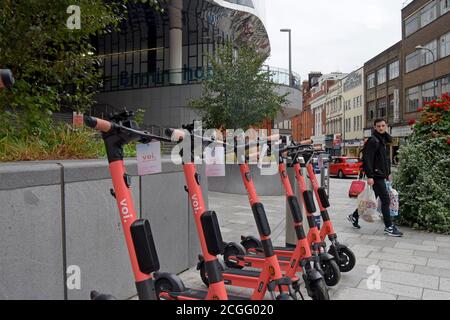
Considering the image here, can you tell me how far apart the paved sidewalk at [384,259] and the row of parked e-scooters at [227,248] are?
0.29 metres

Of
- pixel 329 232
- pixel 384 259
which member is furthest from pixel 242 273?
→ pixel 384 259

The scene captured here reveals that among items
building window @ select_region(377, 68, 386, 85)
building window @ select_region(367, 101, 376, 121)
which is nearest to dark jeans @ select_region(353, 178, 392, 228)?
building window @ select_region(377, 68, 386, 85)

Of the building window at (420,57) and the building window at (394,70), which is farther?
the building window at (394,70)

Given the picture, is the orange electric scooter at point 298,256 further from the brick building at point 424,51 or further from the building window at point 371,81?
the building window at point 371,81

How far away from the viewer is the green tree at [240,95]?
46.9ft

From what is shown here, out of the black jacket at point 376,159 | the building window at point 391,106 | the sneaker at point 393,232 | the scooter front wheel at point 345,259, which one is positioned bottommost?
the sneaker at point 393,232

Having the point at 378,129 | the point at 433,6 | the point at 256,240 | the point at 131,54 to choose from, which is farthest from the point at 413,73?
the point at 256,240

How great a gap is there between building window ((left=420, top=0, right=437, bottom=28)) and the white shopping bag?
3641 cm

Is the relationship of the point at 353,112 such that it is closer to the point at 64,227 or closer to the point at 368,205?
the point at 368,205

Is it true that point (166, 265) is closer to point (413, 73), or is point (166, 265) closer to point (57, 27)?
point (57, 27)
